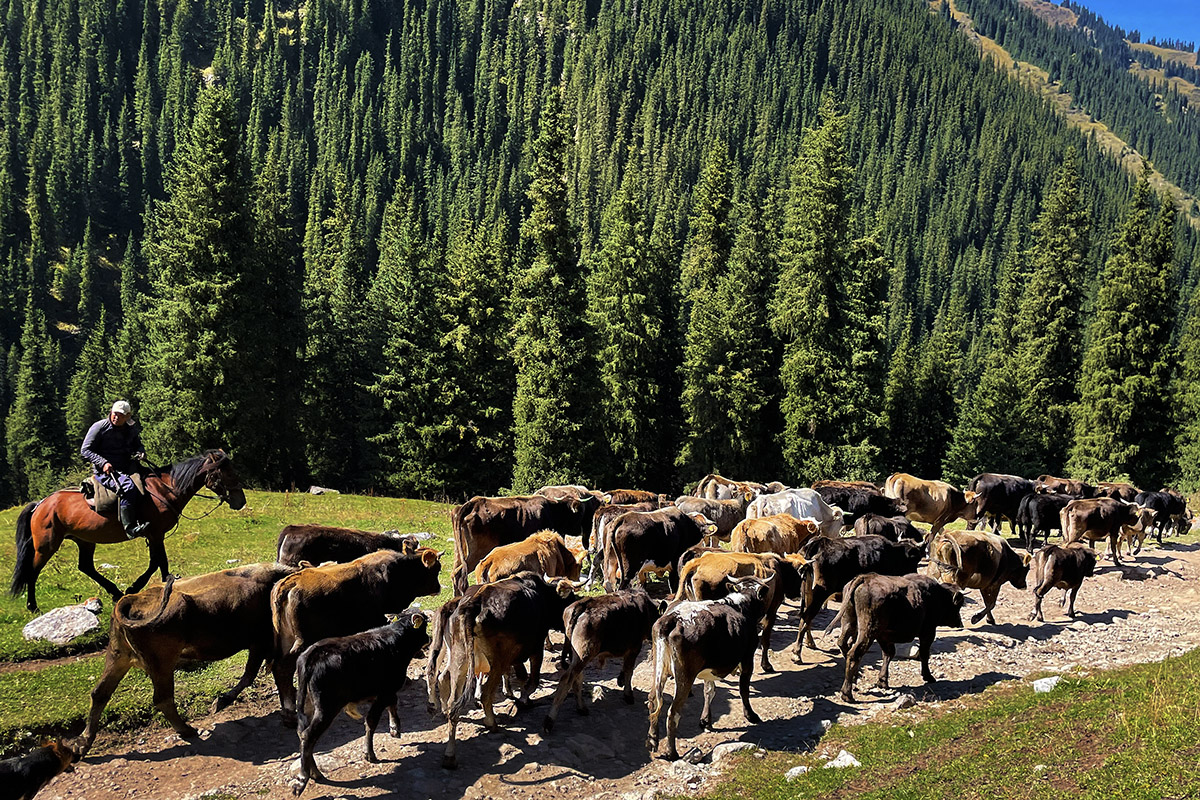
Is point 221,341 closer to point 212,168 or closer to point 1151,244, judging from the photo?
point 212,168

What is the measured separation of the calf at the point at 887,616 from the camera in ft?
42.5

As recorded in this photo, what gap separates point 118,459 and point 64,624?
312 centimetres

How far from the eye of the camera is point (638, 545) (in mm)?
16234

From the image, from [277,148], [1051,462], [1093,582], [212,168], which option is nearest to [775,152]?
[277,148]

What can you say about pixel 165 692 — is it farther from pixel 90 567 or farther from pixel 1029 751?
pixel 1029 751

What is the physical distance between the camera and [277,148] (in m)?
182

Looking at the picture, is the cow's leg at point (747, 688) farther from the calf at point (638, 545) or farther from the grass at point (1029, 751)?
the calf at point (638, 545)

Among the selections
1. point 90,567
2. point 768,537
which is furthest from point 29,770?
point 768,537

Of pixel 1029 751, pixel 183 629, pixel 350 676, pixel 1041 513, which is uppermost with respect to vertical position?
pixel 1041 513

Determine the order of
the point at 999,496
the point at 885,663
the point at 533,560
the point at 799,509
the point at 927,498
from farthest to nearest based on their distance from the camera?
the point at 999,496 → the point at 927,498 → the point at 799,509 → the point at 533,560 → the point at 885,663

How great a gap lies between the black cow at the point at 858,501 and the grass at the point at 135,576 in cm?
1170

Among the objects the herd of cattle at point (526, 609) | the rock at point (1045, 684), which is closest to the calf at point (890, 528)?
the herd of cattle at point (526, 609)

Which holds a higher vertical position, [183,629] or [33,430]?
[183,629]

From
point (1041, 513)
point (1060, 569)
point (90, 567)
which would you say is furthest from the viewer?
point (1041, 513)
